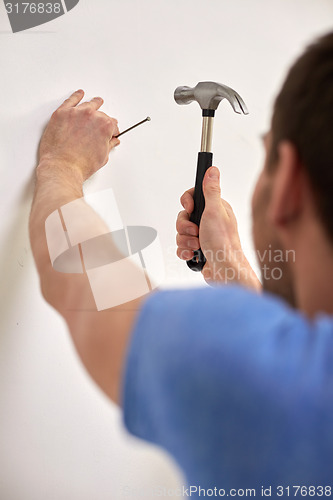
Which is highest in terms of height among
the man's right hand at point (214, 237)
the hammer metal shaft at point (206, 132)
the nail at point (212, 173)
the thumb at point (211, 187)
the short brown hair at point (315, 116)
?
the short brown hair at point (315, 116)

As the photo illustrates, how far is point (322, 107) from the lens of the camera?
0.51 meters

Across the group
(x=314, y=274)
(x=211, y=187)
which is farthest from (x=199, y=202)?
(x=314, y=274)

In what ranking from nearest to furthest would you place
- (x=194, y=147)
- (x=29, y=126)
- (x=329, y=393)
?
(x=329, y=393) → (x=29, y=126) → (x=194, y=147)

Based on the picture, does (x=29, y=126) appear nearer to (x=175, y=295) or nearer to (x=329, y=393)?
(x=175, y=295)

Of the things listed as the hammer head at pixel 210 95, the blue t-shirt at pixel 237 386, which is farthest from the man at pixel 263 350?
the hammer head at pixel 210 95

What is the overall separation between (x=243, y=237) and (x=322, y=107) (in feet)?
2.10

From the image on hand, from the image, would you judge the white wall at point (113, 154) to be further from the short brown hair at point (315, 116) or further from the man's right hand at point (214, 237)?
the short brown hair at point (315, 116)

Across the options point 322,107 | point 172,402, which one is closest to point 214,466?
point 172,402

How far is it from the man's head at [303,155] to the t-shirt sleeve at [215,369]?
9 cm

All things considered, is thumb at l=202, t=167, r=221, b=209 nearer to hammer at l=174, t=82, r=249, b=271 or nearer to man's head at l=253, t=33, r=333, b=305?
hammer at l=174, t=82, r=249, b=271

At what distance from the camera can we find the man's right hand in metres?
0.97

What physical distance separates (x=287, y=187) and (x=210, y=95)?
0.44 meters

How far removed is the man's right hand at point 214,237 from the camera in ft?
3.19

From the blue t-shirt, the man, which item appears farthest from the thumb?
the blue t-shirt
